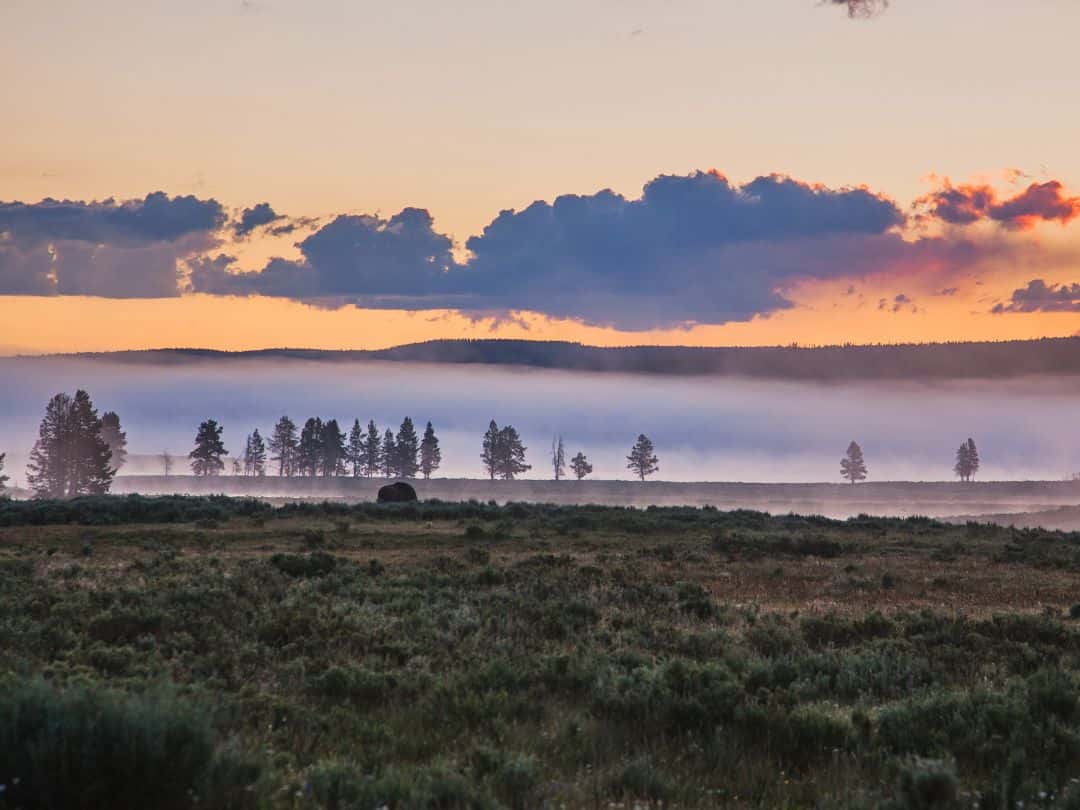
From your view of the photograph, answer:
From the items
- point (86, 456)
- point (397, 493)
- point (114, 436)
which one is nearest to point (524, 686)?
point (397, 493)

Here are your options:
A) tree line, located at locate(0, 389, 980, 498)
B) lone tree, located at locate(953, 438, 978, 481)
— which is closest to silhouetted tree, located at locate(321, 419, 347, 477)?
tree line, located at locate(0, 389, 980, 498)

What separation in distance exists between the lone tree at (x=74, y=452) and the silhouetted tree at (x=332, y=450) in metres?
58.6

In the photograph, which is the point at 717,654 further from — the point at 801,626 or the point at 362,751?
the point at 362,751

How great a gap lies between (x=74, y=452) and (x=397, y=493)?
42.3m

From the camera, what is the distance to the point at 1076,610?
792 inches

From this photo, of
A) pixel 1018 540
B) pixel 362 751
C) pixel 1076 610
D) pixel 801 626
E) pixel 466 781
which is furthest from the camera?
pixel 1018 540

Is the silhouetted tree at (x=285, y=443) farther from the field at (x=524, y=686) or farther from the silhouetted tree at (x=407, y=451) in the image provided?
the field at (x=524, y=686)

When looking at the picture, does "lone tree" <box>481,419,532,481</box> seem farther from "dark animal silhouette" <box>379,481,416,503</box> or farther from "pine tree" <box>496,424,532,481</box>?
"dark animal silhouette" <box>379,481,416,503</box>

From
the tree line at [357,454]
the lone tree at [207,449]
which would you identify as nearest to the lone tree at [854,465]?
the tree line at [357,454]

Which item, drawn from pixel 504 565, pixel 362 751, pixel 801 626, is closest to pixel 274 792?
pixel 362 751

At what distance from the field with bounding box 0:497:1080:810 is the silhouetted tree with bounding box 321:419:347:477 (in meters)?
132

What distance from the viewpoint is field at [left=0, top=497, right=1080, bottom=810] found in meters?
6.66

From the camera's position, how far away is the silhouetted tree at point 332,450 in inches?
6240

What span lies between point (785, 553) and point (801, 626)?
64.2ft
